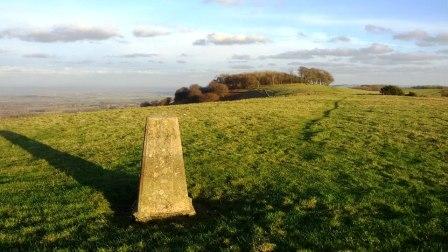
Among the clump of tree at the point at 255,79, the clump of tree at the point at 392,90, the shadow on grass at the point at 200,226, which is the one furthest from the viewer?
the clump of tree at the point at 255,79

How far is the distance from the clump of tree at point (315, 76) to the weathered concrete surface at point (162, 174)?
90049 millimetres

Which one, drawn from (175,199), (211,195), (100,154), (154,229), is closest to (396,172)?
(211,195)

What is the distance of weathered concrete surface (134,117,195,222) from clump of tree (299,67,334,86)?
90049 mm

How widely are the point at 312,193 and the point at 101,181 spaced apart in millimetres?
7633

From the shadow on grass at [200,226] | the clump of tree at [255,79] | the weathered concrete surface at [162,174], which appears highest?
the clump of tree at [255,79]

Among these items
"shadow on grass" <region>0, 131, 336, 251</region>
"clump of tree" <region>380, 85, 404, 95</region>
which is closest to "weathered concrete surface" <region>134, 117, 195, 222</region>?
"shadow on grass" <region>0, 131, 336, 251</region>

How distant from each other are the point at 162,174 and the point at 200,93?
62161mm

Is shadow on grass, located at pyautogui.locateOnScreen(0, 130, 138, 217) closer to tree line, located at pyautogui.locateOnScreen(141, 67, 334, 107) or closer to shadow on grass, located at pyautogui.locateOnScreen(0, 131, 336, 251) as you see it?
shadow on grass, located at pyautogui.locateOnScreen(0, 131, 336, 251)

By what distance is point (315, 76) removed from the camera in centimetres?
10619

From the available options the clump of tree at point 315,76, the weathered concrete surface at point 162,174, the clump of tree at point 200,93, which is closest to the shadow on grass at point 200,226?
the weathered concrete surface at point 162,174

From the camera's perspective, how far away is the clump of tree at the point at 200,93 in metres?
71.9

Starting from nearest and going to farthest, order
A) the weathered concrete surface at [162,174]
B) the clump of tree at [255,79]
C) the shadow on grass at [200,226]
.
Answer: the shadow on grass at [200,226] → the weathered concrete surface at [162,174] → the clump of tree at [255,79]

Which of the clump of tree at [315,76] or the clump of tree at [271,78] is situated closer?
the clump of tree at [271,78]

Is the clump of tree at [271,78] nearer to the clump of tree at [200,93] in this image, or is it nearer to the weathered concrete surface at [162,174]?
the clump of tree at [200,93]
